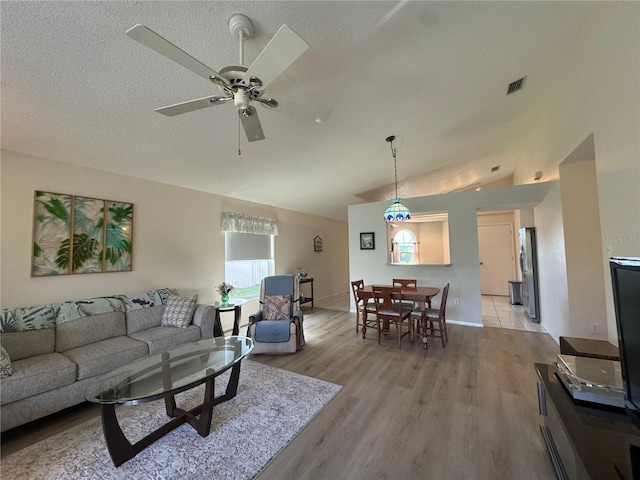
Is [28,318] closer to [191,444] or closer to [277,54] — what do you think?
[191,444]

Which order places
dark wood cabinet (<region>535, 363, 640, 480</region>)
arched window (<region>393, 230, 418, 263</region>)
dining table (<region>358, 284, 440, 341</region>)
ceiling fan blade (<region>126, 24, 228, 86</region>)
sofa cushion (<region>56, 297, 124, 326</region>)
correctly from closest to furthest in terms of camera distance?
1. dark wood cabinet (<region>535, 363, 640, 480</region>)
2. ceiling fan blade (<region>126, 24, 228, 86</region>)
3. sofa cushion (<region>56, 297, 124, 326</region>)
4. dining table (<region>358, 284, 440, 341</region>)
5. arched window (<region>393, 230, 418, 263</region>)

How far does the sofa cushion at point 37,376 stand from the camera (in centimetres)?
185

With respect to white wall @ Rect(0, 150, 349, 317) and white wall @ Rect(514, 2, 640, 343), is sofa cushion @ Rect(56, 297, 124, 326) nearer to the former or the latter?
white wall @ Rect(0, 150, 349, 317)

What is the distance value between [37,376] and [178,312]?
1320mm

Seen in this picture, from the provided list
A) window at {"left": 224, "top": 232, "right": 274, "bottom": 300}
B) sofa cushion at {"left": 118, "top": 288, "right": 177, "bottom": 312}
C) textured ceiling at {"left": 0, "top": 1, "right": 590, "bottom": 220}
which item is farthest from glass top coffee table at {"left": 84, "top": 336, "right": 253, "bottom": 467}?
window at {"left": 224, "top": 232, "right": 274, "bottom": 300}

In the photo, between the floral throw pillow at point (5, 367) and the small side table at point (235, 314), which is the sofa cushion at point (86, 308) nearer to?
the floral throw pillow at point (5, 367)

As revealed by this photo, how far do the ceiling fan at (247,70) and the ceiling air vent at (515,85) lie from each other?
2.60 m

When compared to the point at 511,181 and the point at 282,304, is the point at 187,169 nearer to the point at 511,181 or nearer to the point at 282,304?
the point at 282,304

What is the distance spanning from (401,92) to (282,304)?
3.02 metres

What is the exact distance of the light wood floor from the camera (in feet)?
5.18

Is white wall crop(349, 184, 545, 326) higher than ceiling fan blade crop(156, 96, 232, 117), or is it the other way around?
ceiling fan blade crop(156, 96, 232, 117)

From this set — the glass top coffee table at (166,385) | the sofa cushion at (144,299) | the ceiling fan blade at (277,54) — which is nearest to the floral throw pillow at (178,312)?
the sofa cushion at (144,299)

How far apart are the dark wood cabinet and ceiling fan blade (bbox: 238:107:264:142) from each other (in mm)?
2419

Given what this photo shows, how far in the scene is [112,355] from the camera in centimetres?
239
